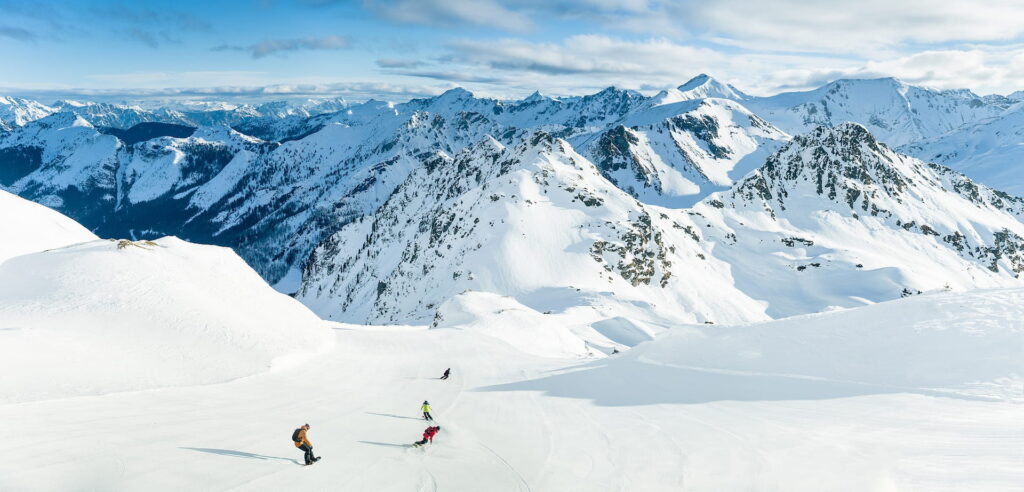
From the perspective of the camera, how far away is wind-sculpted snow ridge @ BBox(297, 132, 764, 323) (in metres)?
101

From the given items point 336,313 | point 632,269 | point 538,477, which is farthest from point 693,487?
point 336,313

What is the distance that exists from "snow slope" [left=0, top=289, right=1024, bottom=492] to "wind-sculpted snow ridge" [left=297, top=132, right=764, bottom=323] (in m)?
58.7

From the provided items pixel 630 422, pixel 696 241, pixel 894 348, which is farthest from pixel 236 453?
pixel 696 241

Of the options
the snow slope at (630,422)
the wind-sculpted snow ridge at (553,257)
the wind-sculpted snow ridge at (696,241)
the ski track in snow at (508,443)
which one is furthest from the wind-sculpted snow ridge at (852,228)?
the ski track in snow at (508,443)

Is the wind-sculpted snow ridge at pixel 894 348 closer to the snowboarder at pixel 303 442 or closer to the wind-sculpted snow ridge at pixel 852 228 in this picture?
the snowboarder at pixel 303 442

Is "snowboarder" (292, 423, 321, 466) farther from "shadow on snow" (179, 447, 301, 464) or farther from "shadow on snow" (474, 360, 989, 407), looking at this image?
"shadow on snow" (474, 360, 989, 407)

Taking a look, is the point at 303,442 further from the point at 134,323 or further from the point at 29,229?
the point at 29,229

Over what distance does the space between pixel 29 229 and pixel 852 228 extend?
7886 inches

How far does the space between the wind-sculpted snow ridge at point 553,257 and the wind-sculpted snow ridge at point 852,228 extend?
1557cm

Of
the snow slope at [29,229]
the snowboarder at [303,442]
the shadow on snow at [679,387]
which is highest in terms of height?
the snow slope at [29,229]

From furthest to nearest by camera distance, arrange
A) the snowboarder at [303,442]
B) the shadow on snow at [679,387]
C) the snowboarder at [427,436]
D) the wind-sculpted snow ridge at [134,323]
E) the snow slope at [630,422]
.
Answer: the wind-sculpted snow ridge at [134,323]
the shadow on snow at [679,387]
the snowboarder at [427,436]
the snowboarder at [303,442]
the snow slope at [630,422]

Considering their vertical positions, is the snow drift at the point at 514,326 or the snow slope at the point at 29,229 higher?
the snow slope at the point at 29,229

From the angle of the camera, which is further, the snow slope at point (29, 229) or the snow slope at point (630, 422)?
the snow slope at point (29, 229)

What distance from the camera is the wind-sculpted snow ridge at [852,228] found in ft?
415
